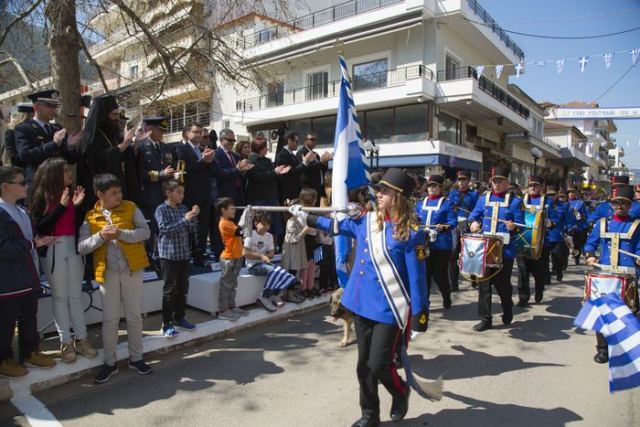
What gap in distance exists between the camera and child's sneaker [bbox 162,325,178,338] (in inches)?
200

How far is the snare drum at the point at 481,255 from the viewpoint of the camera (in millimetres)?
6082

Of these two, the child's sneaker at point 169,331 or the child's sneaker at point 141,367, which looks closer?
the child's sneaker at point 141,367

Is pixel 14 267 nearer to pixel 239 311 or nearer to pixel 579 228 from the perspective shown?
pixel 239 311

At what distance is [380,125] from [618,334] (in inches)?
879

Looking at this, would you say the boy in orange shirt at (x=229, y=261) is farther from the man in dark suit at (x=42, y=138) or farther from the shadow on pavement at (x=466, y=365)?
the shadow on pavement at (x=466, y=365)

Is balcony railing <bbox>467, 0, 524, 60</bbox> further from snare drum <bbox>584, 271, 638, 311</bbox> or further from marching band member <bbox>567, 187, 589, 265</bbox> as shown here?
snare drum <bbox>584, 271, 638, 311</bbox>

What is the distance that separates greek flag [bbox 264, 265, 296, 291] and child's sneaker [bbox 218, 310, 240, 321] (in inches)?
27.3

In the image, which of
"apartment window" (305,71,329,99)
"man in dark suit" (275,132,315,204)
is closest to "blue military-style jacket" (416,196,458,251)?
"man in dark suit" (275,132,315,204)

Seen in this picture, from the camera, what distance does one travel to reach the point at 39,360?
417 centimetres

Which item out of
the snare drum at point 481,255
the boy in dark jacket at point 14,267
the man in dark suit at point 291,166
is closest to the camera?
the boy in dark jacket at point 14,267

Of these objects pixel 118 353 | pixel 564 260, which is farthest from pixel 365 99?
pixel 118 353

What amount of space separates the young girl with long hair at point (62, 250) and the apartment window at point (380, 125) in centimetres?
2123

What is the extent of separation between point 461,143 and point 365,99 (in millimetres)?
6542

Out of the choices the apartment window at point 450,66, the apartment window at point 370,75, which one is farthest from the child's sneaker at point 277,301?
the apartment window at point 450,66
